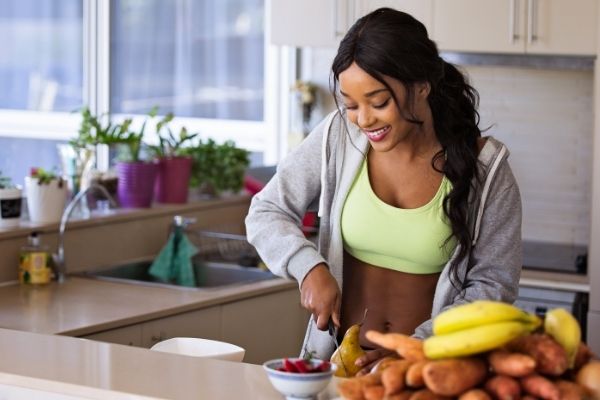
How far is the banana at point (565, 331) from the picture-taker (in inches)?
68.8

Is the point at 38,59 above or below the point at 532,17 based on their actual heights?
below

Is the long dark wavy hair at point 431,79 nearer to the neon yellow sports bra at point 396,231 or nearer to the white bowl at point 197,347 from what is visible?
the neon yellow sports bra at point 396,231

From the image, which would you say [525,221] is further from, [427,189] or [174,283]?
[427,189]

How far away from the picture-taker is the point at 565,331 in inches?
68.9

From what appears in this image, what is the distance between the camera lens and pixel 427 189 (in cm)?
253

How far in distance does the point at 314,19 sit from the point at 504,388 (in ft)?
10.6

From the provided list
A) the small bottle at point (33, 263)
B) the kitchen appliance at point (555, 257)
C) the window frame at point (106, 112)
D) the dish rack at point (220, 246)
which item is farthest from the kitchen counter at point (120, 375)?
the window frame at point (106, 112)

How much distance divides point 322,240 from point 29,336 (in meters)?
0.68

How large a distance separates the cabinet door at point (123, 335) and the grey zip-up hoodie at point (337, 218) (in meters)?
0.86

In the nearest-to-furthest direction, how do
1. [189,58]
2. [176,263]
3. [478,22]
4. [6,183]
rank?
[6,183] < [176,263] < [478,22] < [189,58]

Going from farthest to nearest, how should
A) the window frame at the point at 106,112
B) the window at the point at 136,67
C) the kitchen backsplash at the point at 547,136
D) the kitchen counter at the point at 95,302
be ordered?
the window at the point at 136,67, the window frame at the point at 106,112, the kitchen backsplash at the point at 547,136, the kitchen counter at the point at 95,302

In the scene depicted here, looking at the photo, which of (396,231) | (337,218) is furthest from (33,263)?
(396,231)

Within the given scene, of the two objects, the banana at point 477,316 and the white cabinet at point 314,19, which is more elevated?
the white cabinet at point 314,19

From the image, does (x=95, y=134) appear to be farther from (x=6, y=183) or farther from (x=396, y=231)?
(x=396, y=231)
